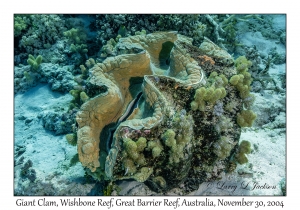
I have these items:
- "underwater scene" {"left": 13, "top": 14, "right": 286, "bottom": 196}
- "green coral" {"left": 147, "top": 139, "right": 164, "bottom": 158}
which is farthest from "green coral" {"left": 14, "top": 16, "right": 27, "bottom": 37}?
"green coral" {"left": 147, "top": 139, "right": 164, "bottom": 158}

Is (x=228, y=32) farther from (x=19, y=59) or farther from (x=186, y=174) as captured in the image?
(x=19, y=59)

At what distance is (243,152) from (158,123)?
1.45 m

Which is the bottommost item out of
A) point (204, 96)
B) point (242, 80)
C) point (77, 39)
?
point (204, 96)

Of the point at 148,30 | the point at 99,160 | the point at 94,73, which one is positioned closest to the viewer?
the point at 99,160

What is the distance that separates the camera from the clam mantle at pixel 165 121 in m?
2.57

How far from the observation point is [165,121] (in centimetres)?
260

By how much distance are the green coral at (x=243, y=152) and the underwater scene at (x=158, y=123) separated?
0.04 ft

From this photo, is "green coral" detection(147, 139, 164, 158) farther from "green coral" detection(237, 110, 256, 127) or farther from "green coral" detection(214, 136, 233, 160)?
"green coral" detection(237, 110, 256, 127)

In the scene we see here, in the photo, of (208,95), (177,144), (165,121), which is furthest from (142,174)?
(208,95)

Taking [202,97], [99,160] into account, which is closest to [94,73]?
[99,160]

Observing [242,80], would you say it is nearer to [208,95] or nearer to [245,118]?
[245,118]

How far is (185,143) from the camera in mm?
2646

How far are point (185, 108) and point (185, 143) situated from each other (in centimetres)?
43

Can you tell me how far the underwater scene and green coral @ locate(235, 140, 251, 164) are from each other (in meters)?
0.01
